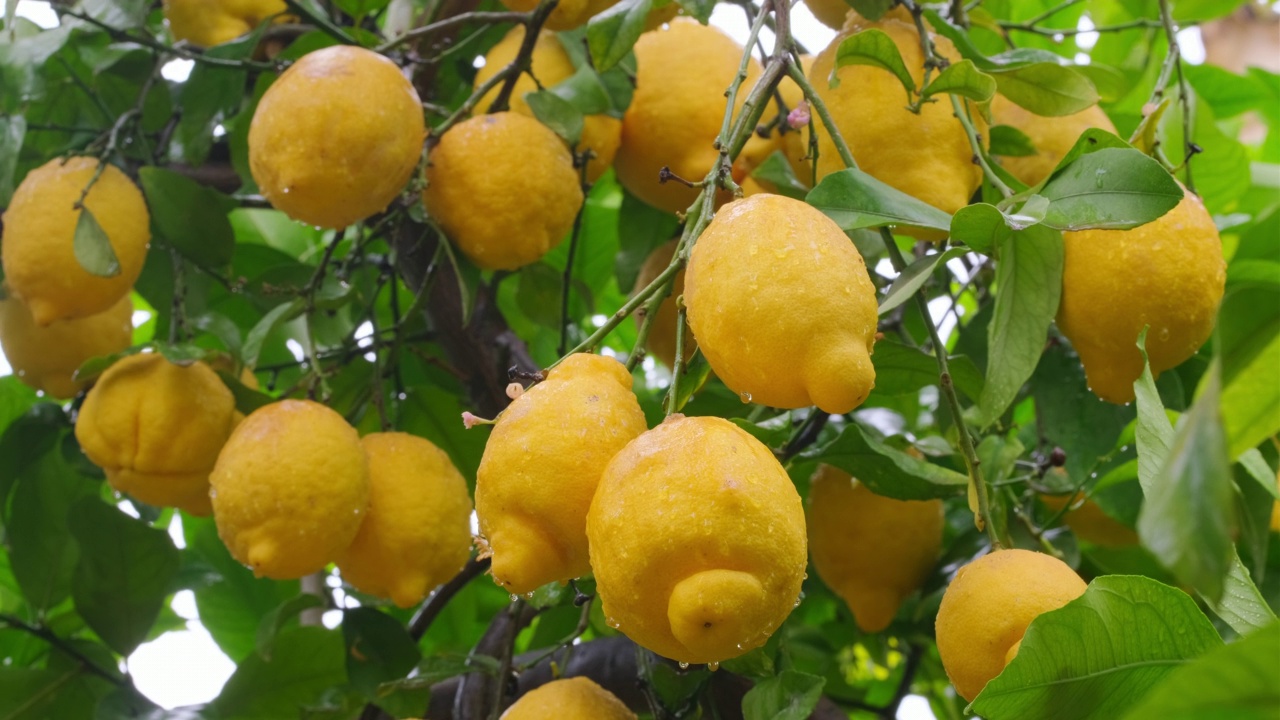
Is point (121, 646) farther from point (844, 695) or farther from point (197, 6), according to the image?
point (844, 695)

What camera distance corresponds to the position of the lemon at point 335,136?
87 centimetres

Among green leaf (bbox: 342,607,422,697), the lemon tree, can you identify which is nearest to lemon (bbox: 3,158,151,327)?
the lemon tree

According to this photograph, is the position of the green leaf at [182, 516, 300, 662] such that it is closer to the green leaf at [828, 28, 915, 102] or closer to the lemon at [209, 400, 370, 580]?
the lemon at [209, 400, 370, 580]

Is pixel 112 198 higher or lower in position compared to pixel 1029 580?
lower

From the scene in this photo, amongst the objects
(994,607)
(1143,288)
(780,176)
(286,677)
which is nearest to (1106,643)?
(994,607)

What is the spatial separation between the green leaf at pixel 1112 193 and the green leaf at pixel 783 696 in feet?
1.05

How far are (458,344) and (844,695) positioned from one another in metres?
0.63

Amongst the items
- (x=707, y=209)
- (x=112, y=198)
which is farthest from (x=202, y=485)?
(x=707, y=209)

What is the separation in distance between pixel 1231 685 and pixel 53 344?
1169mm

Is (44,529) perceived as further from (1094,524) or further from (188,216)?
(1094,524)

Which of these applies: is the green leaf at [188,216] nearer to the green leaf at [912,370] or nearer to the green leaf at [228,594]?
the green leaf at [228,594]

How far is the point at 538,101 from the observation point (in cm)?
100

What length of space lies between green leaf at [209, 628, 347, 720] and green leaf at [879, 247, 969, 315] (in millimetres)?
725

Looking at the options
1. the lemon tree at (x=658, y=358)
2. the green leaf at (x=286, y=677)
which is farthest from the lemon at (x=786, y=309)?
the green leaf at (x=286, y=677)
